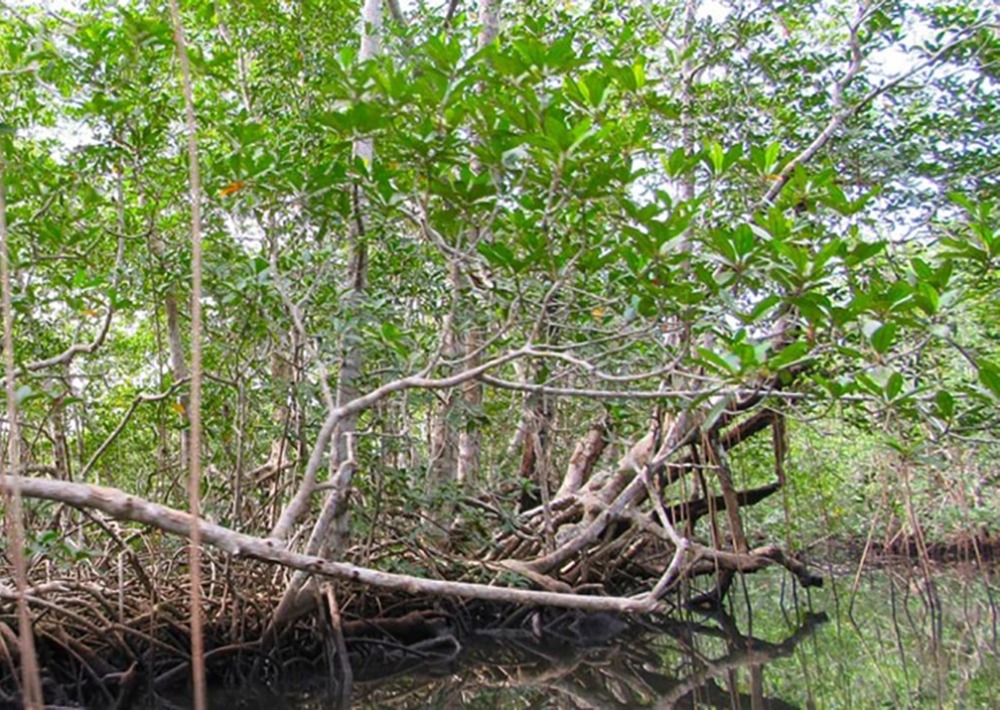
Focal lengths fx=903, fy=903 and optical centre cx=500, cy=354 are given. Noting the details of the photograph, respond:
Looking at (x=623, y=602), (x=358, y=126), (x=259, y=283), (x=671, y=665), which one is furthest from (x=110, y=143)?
(x=671, y=665)

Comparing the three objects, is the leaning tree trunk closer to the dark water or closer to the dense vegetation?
the dense vegetation

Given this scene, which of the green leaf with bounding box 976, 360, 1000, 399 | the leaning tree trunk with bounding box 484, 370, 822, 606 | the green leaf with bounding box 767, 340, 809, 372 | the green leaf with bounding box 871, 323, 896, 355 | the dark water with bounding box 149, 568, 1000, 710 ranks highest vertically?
the green leaf with bounding box 871, 323, 896, 355

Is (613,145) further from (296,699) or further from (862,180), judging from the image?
(862,180)

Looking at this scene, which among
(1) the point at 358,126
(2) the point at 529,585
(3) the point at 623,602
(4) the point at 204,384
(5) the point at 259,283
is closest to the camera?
(3) the point at 623,602

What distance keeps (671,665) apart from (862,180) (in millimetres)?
2637

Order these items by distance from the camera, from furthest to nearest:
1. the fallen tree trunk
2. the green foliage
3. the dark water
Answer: the dark water < the green foliage < the fallen tree trunk

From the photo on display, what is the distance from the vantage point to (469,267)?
3.29 meters

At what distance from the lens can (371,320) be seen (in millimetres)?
3291

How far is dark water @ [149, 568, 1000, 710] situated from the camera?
328cm

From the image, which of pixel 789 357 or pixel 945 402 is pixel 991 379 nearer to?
pixel 945 402

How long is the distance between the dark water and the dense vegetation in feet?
1.04

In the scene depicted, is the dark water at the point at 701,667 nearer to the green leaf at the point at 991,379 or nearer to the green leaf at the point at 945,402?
the green leaf at the point at 945,402

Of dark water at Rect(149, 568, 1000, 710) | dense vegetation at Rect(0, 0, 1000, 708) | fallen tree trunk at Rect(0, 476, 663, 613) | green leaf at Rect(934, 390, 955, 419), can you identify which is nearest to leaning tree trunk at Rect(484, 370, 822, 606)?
dense vegetation at Rect(0, 0, 1000, 708)

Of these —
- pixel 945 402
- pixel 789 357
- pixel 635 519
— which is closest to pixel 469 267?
pixel 789 357
